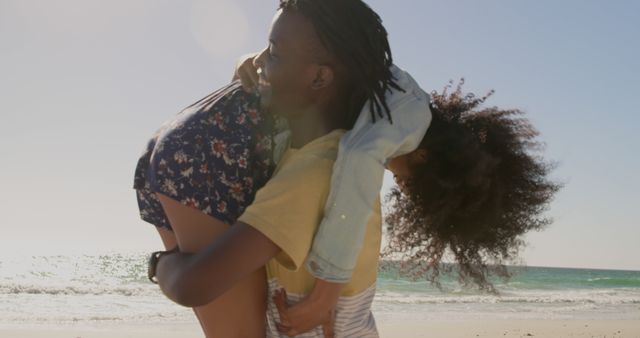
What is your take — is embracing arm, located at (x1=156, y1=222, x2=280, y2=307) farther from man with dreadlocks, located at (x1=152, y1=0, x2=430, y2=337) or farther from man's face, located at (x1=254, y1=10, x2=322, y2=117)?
man's face, located at (x1=254, y1=10, x2=322, y2=117)

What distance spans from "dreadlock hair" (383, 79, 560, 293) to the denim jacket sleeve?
34cm

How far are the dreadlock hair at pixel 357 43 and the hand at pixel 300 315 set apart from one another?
0.49m

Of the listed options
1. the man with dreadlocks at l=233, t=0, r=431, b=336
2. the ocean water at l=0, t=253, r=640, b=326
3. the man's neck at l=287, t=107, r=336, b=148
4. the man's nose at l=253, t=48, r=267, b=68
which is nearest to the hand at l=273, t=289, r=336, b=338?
the man with dreadlocks at l=233, t=0, r=431, b=336

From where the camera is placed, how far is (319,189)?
5.52ft

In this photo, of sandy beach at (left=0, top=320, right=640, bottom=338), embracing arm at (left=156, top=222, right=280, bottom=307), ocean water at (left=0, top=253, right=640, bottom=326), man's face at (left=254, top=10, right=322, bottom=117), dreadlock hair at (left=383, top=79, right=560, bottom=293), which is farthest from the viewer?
ocean water at (left=0, top=253, right=640, bottom=326)

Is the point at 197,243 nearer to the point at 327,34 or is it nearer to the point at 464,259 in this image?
the point at 327,34

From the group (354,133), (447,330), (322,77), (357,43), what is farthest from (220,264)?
(447,330)

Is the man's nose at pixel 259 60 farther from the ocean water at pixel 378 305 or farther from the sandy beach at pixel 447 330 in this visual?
the ocean water at pixel 378 305

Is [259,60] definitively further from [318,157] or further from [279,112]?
[318,157]

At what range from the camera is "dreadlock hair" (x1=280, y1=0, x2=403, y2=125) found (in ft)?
5.86

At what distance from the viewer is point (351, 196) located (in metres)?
1.67

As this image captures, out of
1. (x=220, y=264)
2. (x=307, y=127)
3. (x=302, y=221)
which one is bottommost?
(x=220, y=264)

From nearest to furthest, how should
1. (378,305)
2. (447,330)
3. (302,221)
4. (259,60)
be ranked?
Answer: (302,221) < (259,60) < (447,330) < (378,305)

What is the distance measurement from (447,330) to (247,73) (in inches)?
389
